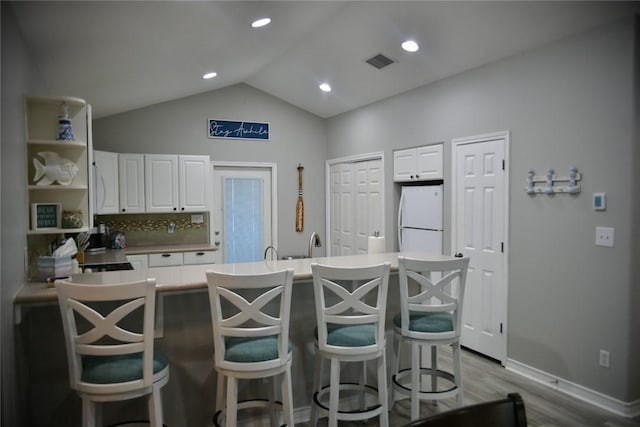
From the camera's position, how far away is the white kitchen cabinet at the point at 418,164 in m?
4.49

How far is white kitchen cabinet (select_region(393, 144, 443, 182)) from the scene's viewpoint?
4.49 m

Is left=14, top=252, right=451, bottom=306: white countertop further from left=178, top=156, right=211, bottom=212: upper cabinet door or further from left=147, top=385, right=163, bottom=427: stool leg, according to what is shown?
left=178, top=156, right=211, bottom=212: upper cabinet door

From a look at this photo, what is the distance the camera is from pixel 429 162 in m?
4.61

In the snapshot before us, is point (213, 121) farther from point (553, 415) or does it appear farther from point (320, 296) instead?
point (553, 415)

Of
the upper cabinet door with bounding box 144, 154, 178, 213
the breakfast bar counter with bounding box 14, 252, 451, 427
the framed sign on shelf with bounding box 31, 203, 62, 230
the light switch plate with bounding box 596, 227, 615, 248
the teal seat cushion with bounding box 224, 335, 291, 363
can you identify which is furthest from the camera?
the upper cabinet door with bounding box 144, 154, 178, 213

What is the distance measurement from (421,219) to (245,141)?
115 inches

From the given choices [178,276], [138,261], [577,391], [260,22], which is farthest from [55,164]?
[577,391]

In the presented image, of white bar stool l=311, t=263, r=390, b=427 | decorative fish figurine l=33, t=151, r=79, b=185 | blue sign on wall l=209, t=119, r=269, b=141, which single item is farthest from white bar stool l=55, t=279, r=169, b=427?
blue sign on wall l=209, t=119, r=269, b=141

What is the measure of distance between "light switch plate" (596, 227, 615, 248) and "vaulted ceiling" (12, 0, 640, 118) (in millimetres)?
1440

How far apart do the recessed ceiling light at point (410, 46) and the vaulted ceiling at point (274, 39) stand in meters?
0.07

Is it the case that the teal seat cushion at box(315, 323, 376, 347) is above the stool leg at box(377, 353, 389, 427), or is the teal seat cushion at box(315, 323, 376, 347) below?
above

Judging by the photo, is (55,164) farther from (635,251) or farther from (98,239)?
(635,251)

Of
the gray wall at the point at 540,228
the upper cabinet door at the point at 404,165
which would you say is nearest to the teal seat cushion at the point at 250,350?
the gray wall at the point at 540,228

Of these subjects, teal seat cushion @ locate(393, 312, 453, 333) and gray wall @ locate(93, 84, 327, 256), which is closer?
teal seat cushion @ locate(393, 312, 453, 333)
